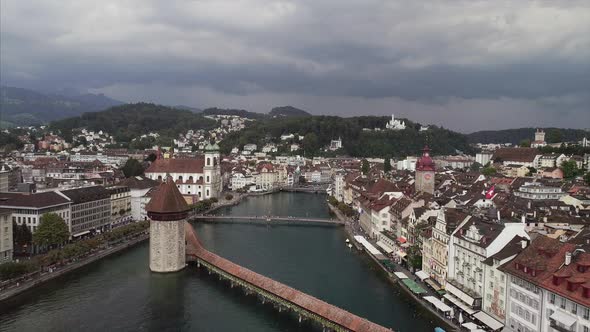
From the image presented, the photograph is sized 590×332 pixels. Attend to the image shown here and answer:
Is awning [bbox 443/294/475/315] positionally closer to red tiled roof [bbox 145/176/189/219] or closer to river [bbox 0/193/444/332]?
river [bbox 0/193/444/332]

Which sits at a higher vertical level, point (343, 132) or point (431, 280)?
point (343, 132)

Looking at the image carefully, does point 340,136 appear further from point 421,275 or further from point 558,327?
point 558,327

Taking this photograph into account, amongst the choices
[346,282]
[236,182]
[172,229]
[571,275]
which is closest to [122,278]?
[172,229]

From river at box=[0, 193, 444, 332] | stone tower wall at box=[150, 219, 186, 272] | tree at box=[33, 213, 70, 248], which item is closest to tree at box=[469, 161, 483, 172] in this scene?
river at box=[0, 193, 444, 332]

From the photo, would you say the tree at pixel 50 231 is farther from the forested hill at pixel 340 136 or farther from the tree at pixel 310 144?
the forested hill at pixel 340 136

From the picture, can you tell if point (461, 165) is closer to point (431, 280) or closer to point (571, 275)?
point (431, 280)
